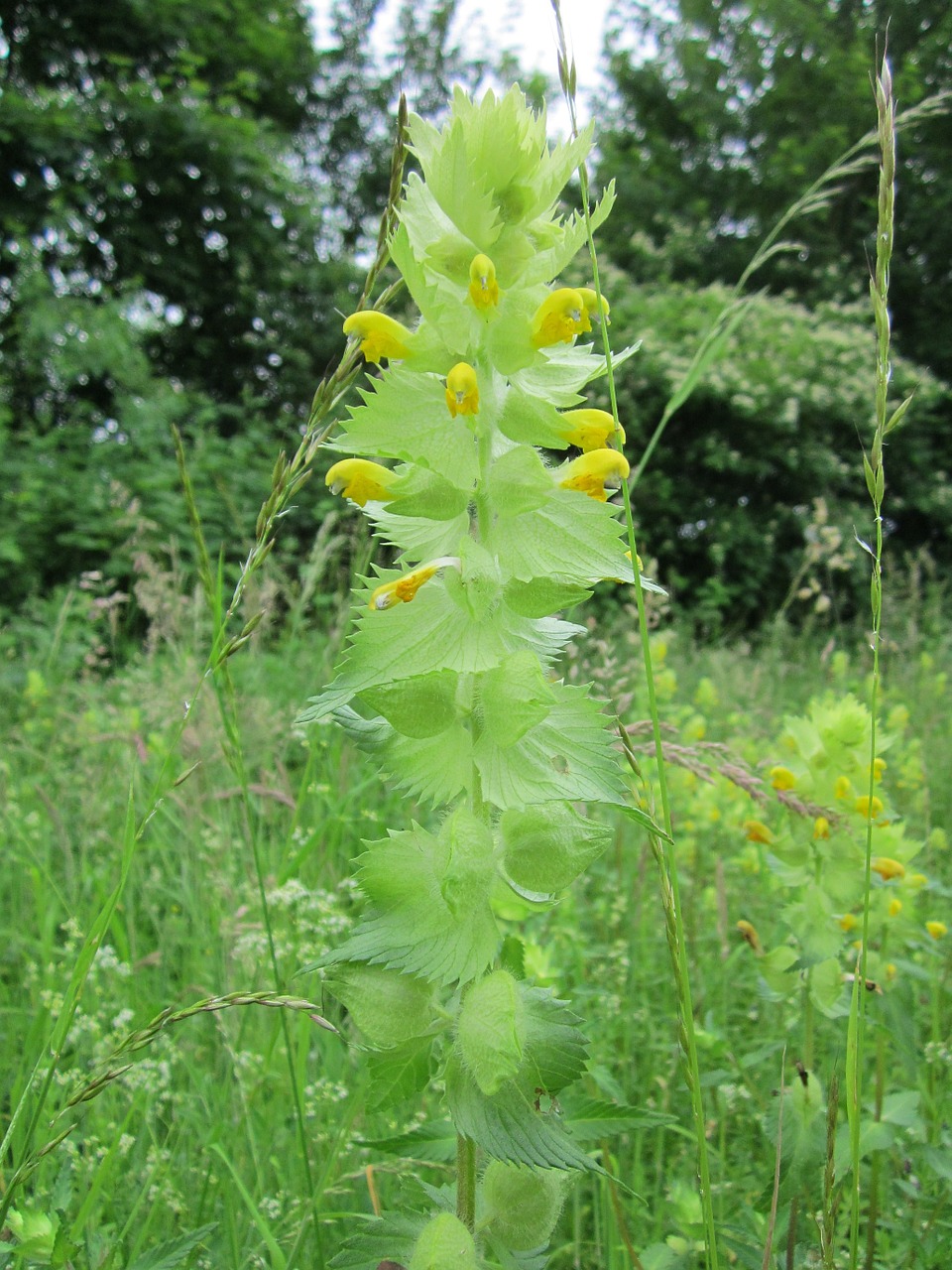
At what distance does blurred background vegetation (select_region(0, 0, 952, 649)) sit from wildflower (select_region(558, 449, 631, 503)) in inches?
226

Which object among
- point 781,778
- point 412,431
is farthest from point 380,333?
→ point 781,778

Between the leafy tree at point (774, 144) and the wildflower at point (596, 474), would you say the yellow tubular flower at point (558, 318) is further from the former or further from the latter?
the leafy tree at point (774, 144)

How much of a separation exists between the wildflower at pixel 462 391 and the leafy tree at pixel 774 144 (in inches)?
503

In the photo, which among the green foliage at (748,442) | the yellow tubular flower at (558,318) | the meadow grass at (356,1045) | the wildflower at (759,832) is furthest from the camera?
the green foliage at (748,442)

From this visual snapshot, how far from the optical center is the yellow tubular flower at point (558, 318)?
90 cm

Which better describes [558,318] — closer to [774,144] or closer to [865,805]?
[865,805]

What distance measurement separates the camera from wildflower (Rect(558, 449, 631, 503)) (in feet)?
3.04

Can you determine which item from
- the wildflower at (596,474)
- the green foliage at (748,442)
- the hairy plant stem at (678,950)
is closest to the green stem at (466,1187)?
the hairy plant stem at (678,950)

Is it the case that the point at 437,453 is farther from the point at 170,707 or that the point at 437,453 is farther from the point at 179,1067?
the point at 170,707

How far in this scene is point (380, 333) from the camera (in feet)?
3.14

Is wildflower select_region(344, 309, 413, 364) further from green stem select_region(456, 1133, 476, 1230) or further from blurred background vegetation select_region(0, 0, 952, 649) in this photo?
blurred background vegetation select_region(0, 0, 952, 649)

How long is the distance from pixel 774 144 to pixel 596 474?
16475 millimetres

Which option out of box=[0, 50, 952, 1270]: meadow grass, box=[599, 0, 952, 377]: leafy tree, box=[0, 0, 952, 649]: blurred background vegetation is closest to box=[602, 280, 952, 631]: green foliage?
box=[0, 0, 952, 649]: blurred background vegetation

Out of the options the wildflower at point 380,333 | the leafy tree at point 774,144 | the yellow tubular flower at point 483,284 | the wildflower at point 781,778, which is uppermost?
the leafy tree at point 774,144
